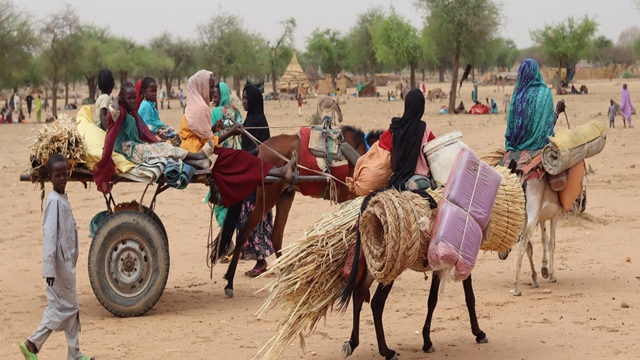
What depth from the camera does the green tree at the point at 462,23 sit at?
4103 cm

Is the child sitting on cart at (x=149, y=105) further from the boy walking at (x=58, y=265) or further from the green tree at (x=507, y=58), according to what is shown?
the green tree at (x=507, y=58)

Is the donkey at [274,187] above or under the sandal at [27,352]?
above

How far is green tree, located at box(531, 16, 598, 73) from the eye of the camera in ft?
207

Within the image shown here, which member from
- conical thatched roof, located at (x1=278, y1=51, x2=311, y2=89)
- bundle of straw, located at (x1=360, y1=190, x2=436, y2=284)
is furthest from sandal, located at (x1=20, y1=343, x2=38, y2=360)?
conical thatched roof, located at (x1=278, y1=51, x2=311, y2=89)

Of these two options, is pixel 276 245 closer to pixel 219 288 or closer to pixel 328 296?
pixel 219 288

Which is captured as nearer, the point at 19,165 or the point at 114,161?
the point at 114,161

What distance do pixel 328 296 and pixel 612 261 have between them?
502 centimetres

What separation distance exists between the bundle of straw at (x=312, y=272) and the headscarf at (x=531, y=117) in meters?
3.20

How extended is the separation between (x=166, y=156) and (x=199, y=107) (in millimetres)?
730

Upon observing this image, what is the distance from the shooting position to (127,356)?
23.4 feet

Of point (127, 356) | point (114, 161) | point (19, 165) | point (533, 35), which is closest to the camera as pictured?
point (127, 356)

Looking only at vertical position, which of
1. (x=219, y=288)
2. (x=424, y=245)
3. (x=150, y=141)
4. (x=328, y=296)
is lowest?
(x=219, y=288)

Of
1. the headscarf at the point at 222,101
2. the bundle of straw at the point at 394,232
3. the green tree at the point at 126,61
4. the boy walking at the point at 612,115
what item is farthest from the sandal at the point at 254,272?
the green tree at the point at 126,61

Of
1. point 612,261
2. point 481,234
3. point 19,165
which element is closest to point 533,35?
point 19,165
